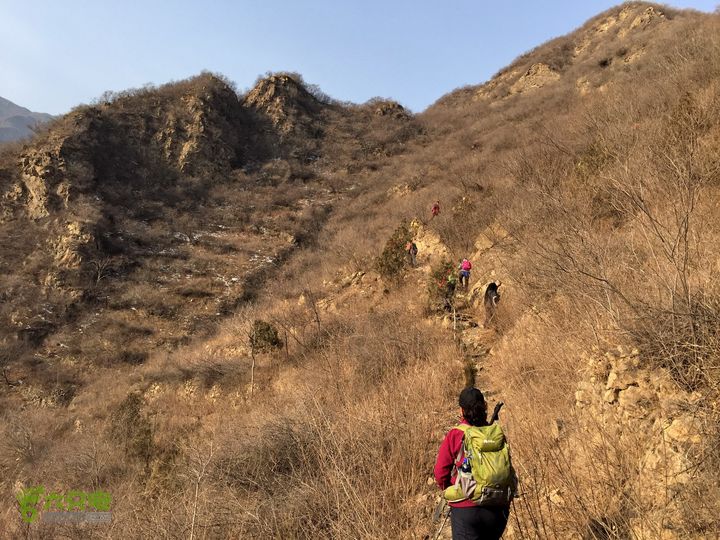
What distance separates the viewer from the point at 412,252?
12.8 m

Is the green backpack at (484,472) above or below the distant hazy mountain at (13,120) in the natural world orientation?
below

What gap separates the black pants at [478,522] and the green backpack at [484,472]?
2.6 inches

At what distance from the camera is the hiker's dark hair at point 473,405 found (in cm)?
220

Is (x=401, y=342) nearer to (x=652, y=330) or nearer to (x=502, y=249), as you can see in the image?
(x=502, y=249)

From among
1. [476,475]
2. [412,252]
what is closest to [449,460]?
[476,475]

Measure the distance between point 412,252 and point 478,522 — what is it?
10.9 metres

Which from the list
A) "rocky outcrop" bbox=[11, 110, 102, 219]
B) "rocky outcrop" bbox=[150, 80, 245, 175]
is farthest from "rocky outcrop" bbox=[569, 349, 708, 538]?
"rocky outcrop" bbox=[150, 80, 245, 175]

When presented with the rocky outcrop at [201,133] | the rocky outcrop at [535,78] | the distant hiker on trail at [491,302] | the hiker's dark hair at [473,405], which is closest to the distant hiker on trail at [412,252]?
the distant hiker on trail at [491,302]

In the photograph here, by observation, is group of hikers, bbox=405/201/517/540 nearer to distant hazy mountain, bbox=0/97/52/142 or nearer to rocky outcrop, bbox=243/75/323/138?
rocky outcrop, bbox=243/75/323/138

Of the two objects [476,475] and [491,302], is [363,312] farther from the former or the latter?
[476,475]

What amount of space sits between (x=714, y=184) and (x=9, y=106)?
246 metres

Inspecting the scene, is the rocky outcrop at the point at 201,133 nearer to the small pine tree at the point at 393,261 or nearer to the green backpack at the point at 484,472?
the small pine tree at the point at 393,261

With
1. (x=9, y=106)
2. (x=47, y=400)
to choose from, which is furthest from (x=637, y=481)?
(x=9, y=106)

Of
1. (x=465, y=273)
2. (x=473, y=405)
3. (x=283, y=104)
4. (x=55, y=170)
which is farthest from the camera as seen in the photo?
(x=283, y=104)
